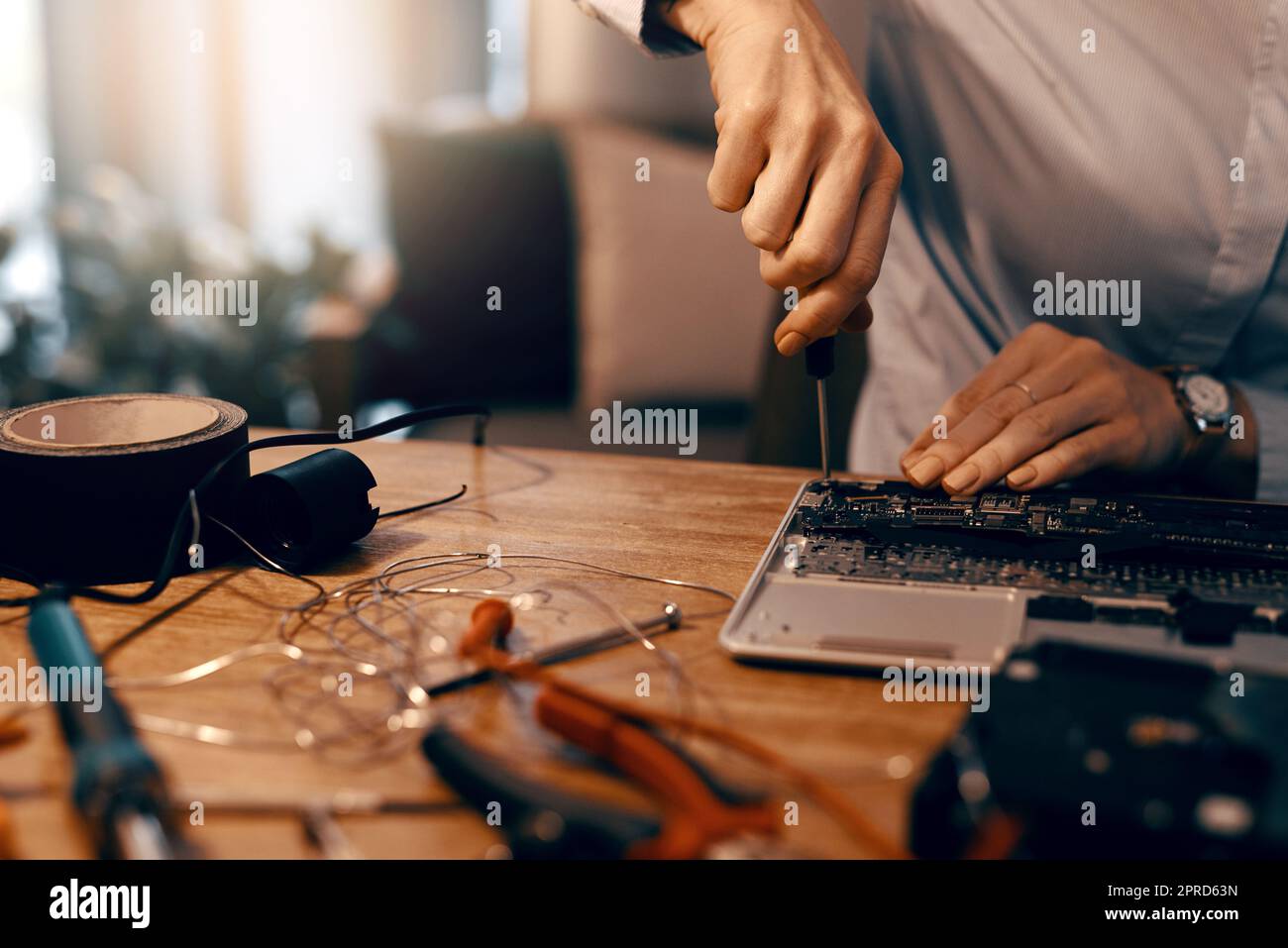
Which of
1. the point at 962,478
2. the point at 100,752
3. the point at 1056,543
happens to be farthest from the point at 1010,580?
the point at 100,752

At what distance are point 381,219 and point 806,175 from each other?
274cm

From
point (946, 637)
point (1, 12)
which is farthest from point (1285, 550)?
point (1, 12)

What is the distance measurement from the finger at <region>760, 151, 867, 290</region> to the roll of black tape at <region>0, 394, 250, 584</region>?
360 mm

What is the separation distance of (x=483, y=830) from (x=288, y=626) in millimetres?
232

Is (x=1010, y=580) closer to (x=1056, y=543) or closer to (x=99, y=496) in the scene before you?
(x=1056, y=543)

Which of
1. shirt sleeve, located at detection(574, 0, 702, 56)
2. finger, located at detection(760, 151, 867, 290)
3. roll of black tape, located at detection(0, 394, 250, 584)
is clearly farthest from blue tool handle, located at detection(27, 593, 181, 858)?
shirt sleeve, located at detection(574, 0, 702, 56)

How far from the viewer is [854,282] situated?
0.73m

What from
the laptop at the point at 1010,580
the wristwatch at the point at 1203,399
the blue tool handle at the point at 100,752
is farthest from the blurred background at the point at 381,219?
the blue tool handle at the point at 100,752

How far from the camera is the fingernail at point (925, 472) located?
760 millimetres

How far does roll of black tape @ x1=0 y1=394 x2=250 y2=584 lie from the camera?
2.05 feet

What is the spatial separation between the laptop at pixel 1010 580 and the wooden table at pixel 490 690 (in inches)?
1.4

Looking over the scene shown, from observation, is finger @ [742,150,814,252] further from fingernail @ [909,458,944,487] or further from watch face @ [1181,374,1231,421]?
watch face @ [1181,374,1231,421]

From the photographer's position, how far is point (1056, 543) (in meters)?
0.64
